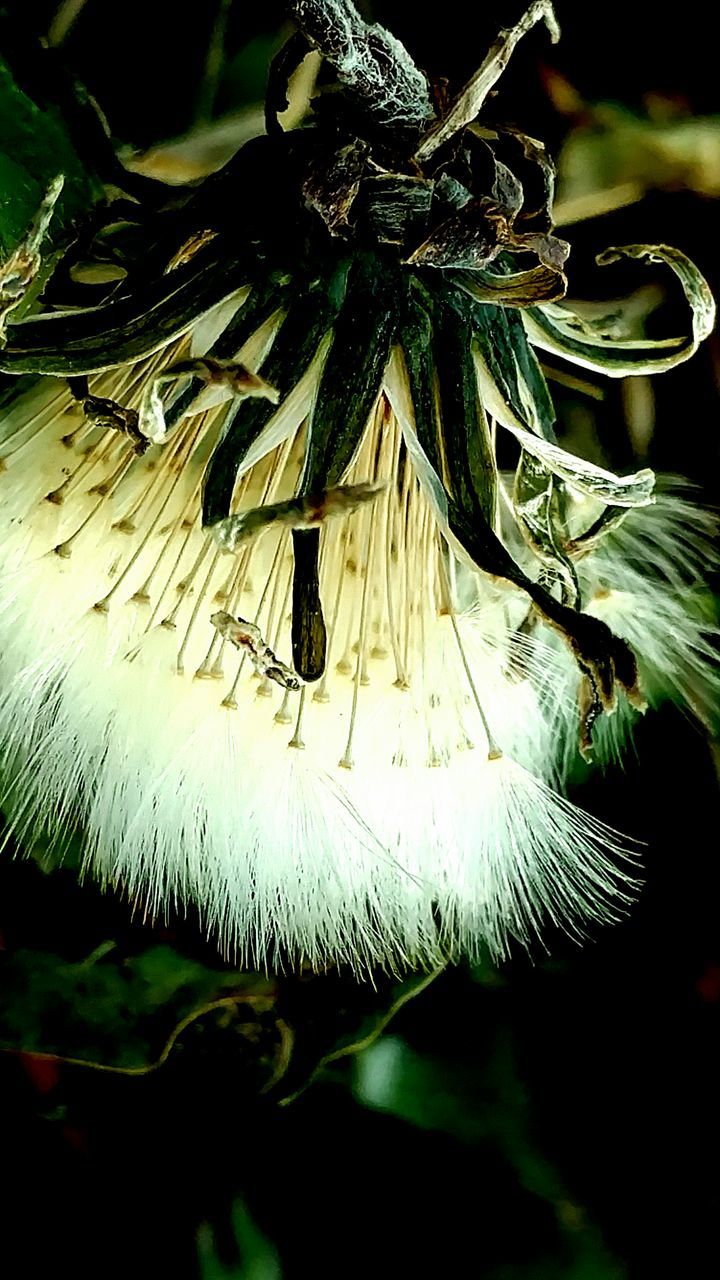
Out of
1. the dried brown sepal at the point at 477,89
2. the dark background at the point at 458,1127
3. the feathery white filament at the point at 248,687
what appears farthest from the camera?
the dark background at the point at 458,1127

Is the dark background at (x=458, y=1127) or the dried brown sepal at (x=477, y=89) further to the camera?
the dark background at (x=458, y=1127)

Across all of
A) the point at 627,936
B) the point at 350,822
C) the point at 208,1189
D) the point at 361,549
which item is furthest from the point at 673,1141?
the point at 361,549

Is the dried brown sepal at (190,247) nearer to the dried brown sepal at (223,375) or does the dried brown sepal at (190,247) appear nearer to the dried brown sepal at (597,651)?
the dried brown sepal at (223,375)

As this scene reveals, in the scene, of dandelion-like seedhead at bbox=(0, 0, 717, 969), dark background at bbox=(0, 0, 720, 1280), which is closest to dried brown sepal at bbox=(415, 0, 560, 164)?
dandelion-like seedhead at bbox=(0, 0, 717, 969)

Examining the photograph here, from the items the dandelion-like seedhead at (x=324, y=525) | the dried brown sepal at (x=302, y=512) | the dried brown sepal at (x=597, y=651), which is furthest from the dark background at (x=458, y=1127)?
the dried brown sepal at (x=302, y=512)

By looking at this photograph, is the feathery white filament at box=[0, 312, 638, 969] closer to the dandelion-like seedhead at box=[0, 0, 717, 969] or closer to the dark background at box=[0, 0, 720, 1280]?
the dandelion-like seedhead at box=[0, 0, 717, 969]

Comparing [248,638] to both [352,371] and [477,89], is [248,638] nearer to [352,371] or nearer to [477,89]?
[352,371]

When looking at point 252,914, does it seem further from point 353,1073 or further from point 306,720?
point 353,1073
